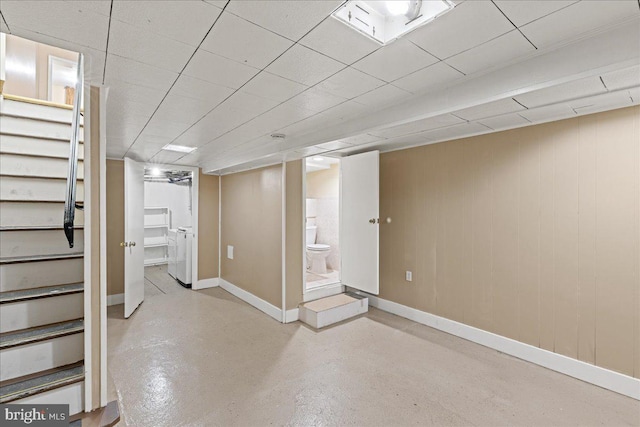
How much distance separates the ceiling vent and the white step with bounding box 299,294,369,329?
2.88 metres

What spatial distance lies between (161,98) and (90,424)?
2.07m

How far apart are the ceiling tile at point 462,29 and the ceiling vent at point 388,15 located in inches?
1.7

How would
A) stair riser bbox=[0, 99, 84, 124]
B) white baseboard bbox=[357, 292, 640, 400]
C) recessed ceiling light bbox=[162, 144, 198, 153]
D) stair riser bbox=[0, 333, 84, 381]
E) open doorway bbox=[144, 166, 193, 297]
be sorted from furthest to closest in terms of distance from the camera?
open doorway bbox=[144, 166, 193, 297]
recessed ceiling light bbox=[162, 144, 198, 153]
stair riser bbox=[0, 99, 84, 124]
white baseboard bbox=[357, 292, 640, 400]
stair riser bbox=[0, 333, 84, 381]

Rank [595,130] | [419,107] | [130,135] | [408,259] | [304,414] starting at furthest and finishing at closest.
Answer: [408,259] < [130,135] < [595,130] < [419,107] < [304,414]

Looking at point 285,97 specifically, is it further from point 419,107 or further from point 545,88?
point 545,88

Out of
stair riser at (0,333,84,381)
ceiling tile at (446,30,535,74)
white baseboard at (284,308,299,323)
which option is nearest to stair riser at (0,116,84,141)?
stair riser at (0,333,84,381)

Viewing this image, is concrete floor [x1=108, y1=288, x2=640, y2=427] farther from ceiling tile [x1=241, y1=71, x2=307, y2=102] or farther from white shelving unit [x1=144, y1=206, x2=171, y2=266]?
white shelving unit [x1=144, y1=206, x2=171, y2=266]

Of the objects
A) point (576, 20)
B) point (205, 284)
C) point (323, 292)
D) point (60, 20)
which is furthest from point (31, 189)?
point (576, 20)

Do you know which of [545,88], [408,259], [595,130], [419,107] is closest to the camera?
[545,88]

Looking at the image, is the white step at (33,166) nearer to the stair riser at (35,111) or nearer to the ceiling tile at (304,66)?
the stair riser at (35,111)

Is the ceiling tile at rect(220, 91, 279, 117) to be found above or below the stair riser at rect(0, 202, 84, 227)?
above

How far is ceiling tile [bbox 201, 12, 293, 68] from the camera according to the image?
4.19 feet

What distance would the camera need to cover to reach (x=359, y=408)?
202cm

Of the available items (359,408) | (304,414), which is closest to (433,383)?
(359,408)
